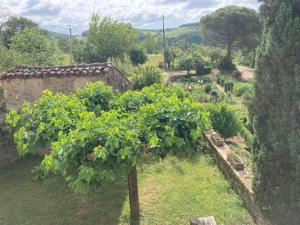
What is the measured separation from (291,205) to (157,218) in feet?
10.8

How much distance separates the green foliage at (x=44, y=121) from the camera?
6.41 metres

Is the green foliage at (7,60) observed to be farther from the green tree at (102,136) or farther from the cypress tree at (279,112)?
the cypress tree at (279,112)

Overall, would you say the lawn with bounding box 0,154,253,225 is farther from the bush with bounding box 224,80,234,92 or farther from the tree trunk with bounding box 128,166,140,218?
the bush with bounding box 224,80,234,92

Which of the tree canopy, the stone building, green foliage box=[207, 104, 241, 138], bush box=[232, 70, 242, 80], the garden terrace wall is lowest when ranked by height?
the garden terrace wall

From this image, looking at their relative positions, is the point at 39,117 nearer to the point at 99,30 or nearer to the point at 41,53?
the point at 41,53

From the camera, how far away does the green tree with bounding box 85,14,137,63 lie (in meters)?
38.8

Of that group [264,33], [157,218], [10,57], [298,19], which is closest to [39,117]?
[157,218]

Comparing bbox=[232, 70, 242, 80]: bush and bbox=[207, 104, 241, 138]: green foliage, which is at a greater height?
bbox=[232, 70, 242, 80]: bush

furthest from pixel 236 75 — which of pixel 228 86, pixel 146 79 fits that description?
pixel 146 79

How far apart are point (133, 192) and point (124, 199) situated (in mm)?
1783

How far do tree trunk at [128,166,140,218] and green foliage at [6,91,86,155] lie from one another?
5.96ft

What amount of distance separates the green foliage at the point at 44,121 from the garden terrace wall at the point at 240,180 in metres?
5.00

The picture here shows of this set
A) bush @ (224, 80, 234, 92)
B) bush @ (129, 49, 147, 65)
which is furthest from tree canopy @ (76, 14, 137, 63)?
bush @ (224, 80, 234, 92)

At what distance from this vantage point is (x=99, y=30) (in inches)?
1564
